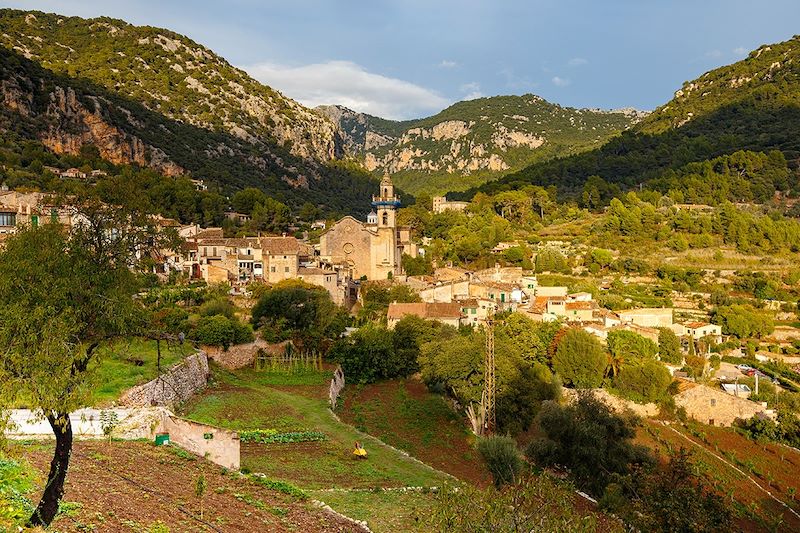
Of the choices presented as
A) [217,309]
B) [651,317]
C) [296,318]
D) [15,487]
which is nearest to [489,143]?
[651,317]

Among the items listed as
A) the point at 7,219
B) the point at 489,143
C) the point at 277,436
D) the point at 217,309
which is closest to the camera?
the point at 277,436

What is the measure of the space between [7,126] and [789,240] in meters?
86.6

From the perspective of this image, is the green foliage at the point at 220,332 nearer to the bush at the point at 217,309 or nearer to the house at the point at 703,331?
the bush at the point at 217,309

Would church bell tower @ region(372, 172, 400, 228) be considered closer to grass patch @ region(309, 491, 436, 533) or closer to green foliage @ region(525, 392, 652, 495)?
green foliage @ region(525, 392, 652, 495)

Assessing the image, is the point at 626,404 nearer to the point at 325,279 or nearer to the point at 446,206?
the point at 325,279

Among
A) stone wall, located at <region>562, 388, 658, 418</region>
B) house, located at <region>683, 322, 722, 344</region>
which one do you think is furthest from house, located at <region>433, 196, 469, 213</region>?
stone wall, located at <region>562, 388, 658, 418</region>

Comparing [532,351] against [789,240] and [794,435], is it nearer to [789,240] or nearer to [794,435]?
[794,435]

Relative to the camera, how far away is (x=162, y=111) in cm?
9844

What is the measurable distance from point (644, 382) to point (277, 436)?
74.3 feet

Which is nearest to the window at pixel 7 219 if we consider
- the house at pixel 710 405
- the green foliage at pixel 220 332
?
the green foliage at pixel 220 332

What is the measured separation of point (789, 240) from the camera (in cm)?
6353

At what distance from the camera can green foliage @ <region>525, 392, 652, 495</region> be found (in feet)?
65.1

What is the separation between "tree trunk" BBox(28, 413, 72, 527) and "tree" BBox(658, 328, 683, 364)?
3696cm

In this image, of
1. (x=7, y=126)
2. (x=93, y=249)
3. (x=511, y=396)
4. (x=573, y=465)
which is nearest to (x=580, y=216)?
(x=511, y=396)
